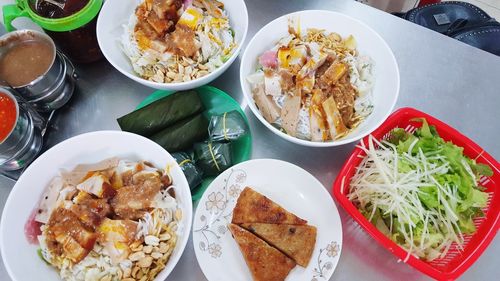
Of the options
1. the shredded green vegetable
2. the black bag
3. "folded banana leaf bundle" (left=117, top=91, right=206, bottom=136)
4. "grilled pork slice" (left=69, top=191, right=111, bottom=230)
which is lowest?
"grilled pork slice" (left=69, top=191, right=111, bottom=230)

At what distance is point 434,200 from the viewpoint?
4.49ft

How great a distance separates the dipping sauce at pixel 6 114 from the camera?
1.42 metres

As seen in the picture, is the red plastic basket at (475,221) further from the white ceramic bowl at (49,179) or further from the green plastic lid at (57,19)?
the green plastic lid at (57,19)

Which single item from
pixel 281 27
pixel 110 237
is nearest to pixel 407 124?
pixel 281 27

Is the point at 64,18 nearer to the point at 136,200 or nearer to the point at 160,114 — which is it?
the point at 160,114

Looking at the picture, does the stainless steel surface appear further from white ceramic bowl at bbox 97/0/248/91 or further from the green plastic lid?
the green plastic lid

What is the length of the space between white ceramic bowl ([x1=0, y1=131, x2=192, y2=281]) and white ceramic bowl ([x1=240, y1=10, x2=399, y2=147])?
0.40m

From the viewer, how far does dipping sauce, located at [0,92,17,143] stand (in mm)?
1419

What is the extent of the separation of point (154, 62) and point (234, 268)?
880 mm

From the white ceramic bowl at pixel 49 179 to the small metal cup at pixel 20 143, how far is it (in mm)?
182

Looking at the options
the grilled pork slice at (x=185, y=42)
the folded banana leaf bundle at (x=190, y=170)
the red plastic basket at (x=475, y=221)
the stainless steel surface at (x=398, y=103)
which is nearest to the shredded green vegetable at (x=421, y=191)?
the red plastic basket at (x=475, y=221)

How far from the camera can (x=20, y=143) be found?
1.46m

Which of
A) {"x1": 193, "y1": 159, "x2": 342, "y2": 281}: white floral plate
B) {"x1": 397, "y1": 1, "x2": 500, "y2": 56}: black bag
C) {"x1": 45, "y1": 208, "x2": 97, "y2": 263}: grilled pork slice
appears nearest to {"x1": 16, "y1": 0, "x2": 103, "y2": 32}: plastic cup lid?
{"x1": 45, "y1": 208, "x2": 97, "y2": 263}: grilled pork slice

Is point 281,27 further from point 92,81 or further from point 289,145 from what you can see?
point 92,81
